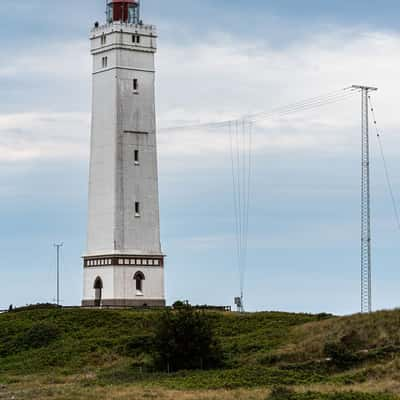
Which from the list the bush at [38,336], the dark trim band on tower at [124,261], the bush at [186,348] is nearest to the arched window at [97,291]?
the dark trim band on tower at [124,261]

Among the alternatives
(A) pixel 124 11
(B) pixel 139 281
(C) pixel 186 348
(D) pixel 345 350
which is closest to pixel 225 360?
(C) pixel 186 348

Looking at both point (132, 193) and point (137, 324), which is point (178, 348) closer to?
point (137, 324)

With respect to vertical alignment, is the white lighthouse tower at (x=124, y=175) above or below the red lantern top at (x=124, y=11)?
below

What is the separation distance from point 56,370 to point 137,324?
35.3ft

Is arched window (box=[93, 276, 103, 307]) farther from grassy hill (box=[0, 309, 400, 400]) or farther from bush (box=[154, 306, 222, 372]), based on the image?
bush (box=[154, 306, 222, 372])

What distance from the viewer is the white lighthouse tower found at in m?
80.1

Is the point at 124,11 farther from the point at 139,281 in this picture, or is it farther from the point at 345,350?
the point at 345,350

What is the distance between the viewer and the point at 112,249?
262 ft

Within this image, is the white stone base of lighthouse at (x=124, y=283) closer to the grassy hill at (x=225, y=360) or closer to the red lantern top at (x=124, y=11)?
the grassy hill at (x=225, y=360)

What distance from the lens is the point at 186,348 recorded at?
57.2 meters

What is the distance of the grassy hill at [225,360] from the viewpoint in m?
50.0

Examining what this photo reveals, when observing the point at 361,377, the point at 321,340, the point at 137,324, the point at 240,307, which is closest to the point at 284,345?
the point at 321,340

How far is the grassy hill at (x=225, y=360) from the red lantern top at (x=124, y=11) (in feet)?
63.3

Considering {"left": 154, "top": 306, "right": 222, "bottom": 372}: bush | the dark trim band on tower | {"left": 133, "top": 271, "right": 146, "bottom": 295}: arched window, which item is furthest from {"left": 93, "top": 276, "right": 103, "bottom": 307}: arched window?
{"left": 154, "top": 306, "right": 222, "bottom": 372}: bush
